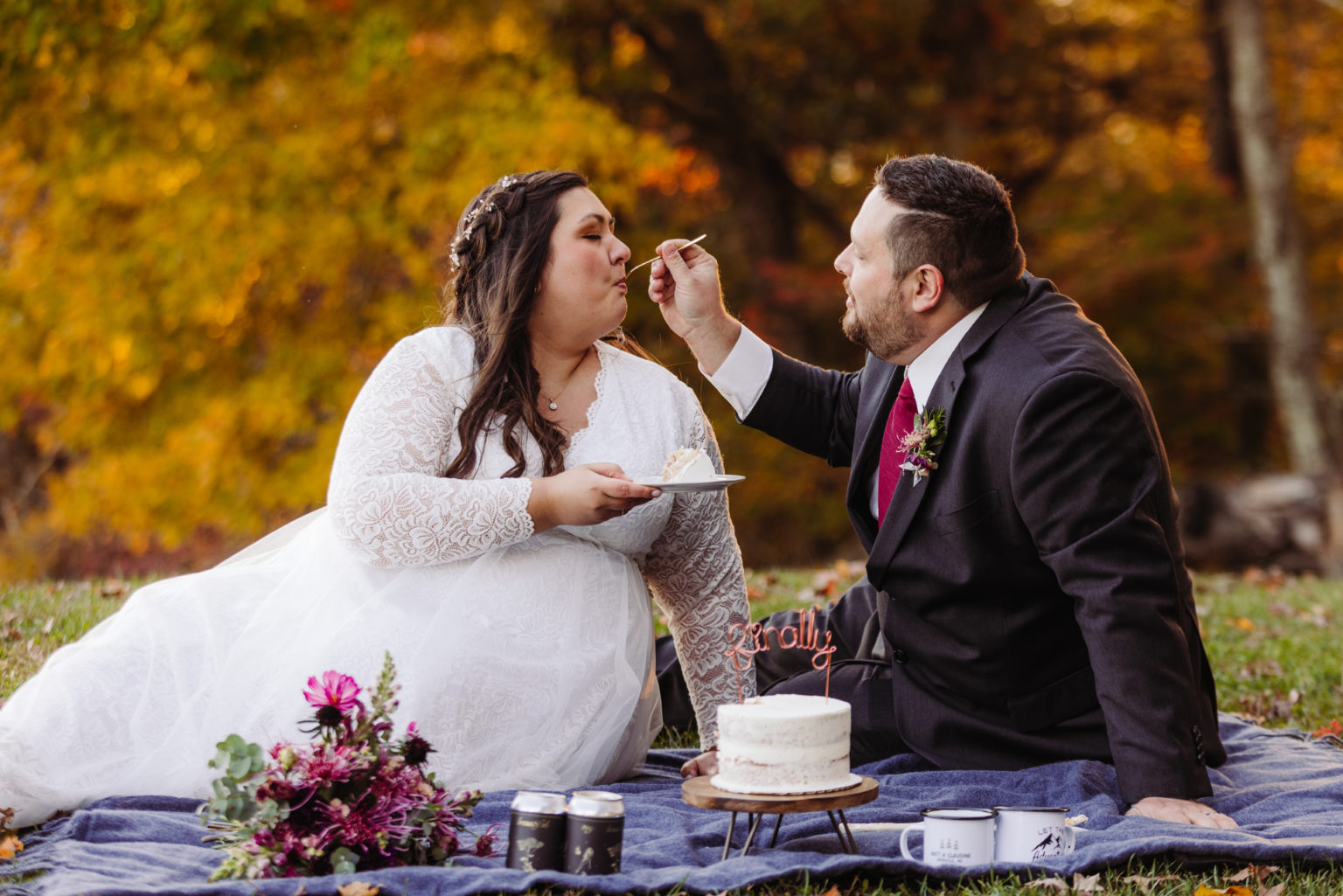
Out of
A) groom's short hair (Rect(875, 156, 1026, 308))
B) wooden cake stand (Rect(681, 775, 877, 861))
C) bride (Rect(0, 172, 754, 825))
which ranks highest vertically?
groom's short hair (Rect(875, 156, 1026, 308))

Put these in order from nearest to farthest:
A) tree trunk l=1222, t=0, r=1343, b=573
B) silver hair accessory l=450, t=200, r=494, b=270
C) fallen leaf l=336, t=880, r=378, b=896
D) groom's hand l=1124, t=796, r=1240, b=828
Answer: fallen leaf l=336, t=880, r=378, b=896 < groom's hand l=1124, t=796, r=1240, b=828 < silver hair accessory l=450, t=200, r=494, b=270 < tree trunk l=1222, t=0, r=1343, b=573

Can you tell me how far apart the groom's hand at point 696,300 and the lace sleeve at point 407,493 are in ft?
3.19

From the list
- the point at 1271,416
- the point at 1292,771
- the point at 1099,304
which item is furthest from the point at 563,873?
the point at 1271,416

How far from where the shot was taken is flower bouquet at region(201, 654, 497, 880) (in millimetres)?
2613

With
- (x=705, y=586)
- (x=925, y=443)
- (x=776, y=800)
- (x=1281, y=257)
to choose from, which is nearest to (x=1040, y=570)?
(x=925, y=443)

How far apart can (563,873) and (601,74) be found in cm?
1101

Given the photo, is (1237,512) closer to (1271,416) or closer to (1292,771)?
(1271,416)

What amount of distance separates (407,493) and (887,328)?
1532 millimetres

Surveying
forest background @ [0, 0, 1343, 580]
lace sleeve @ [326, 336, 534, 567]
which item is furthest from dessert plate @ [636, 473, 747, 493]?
forest background @ [0, 0, 1343, 580]

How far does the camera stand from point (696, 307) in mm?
4285

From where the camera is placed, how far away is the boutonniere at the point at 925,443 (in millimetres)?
3576

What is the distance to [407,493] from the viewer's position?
3.50 m

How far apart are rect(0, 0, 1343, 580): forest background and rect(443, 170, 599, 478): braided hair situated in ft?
16.9

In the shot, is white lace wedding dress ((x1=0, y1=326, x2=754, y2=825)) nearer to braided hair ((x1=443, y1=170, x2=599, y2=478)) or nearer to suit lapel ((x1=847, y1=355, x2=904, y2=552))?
braided hair ((x1=443, y1=170, x2=599, y2=478))
